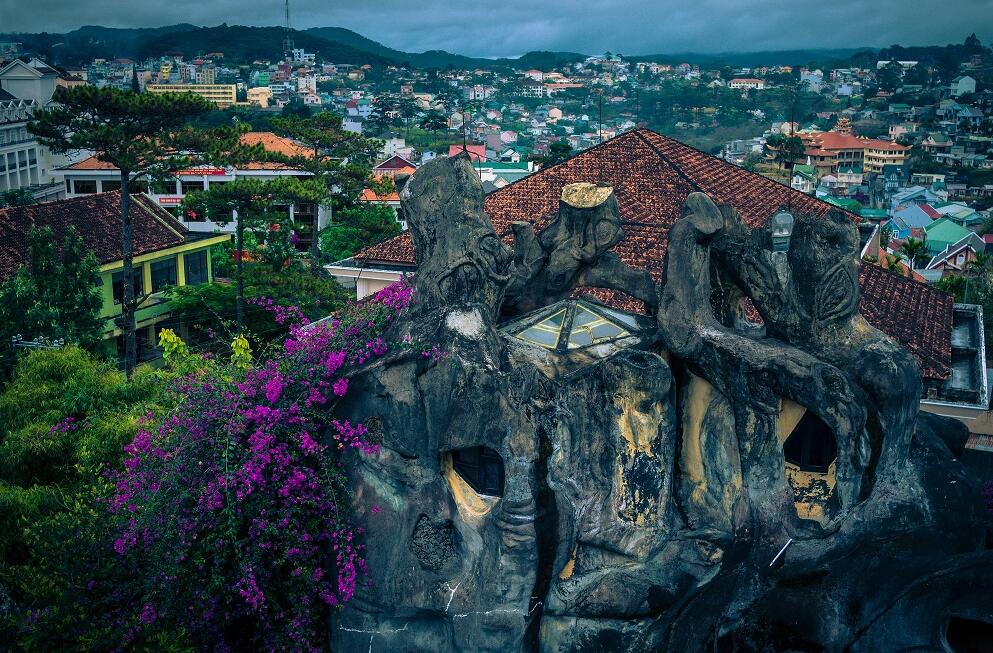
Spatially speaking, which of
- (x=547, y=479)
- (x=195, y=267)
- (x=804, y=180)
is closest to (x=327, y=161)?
(x=195, y=267)

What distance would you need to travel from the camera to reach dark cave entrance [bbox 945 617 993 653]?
9.79 metres

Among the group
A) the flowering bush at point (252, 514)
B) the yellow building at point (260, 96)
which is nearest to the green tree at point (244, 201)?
the flowering bush at point (252, 514)

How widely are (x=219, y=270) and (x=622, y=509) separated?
33.5 meters

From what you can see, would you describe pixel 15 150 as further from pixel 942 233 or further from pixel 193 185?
pixel 942 233

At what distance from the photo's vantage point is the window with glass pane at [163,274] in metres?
33.5

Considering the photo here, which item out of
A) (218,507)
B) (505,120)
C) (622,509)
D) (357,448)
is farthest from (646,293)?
(505,120)

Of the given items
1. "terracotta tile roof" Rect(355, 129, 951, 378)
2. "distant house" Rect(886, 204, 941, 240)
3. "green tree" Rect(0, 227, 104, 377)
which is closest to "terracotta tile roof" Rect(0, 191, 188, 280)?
"green tree" Rect(0, 227, 104, 377)

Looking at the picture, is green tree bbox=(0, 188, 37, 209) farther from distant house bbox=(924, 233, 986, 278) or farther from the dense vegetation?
distant house bbox=(924, 233, 986, 278)

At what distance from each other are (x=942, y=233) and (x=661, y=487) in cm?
5831

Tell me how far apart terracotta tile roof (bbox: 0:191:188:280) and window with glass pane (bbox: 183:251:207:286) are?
854 millimetres

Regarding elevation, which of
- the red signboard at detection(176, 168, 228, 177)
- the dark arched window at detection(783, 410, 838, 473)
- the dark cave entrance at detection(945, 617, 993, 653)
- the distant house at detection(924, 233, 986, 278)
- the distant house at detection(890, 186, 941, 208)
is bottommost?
the distant house at detection(890, 186, 941, 208)

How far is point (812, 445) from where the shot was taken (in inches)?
432

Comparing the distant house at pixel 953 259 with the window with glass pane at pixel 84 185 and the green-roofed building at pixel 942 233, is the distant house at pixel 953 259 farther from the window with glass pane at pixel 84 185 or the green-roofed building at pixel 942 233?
the window with glass pane at pixel 84 185

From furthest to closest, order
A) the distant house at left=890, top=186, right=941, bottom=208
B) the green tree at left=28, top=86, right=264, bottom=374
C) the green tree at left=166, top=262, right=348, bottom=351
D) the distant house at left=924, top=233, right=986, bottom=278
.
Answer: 1. the distant house at left=890, top=186, right=941, bottom=208
2. the distant house at left=924, top=233, right=986, bottom=278
3. the green tree at left=166, top=262, right=348, bottom=351
4. the green tree at left=28, top=86, right=264, bottom=374
